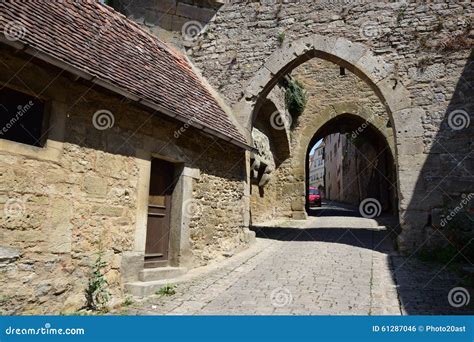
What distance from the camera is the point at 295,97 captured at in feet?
43.3

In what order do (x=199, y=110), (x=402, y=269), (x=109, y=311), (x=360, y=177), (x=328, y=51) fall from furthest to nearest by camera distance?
(x=360, y=177) < (x=328, y=51) < (x=199, y=110) < (x=402, y=269) < (x=109, y=311)

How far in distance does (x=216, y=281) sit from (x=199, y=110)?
2.90 m

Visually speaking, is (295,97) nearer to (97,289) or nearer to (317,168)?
(97,289)

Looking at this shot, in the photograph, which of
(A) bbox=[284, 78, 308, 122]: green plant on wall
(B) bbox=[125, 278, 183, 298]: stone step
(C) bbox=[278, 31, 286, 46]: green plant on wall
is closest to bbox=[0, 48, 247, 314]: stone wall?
(B) bbox=[125, 278, 183, 298]: stone step

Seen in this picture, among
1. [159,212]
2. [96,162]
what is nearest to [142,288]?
[159,212]

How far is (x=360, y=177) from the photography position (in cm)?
2080

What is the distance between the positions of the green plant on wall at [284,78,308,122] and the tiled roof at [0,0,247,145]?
6.22 metres

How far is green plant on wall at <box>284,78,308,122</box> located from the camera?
42.8 ft

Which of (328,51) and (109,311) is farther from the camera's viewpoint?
(328,51)

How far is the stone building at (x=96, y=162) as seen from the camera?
133 inches

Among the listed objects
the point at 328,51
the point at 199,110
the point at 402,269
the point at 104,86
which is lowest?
the point at 402,269

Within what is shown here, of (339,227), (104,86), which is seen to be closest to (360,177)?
(339,227)

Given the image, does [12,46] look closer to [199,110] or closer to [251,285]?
[199,110]

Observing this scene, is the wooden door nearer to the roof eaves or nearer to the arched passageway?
the roof eaves
